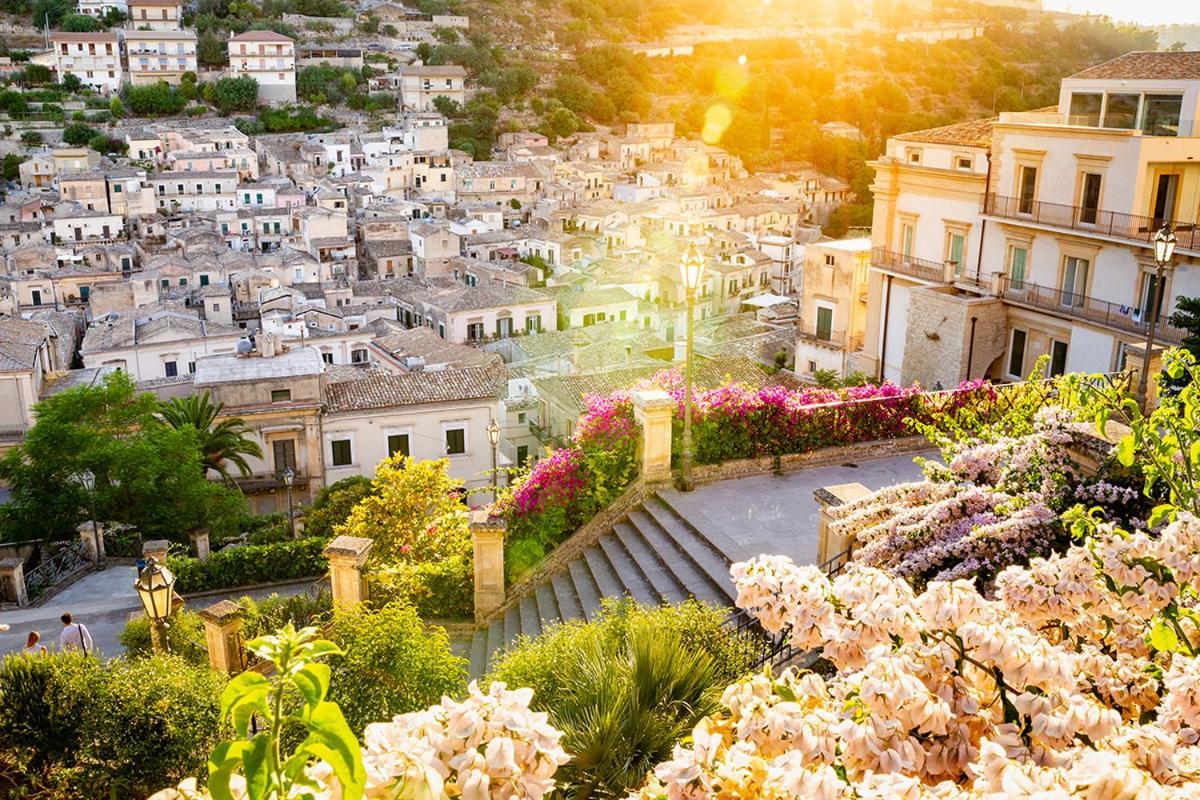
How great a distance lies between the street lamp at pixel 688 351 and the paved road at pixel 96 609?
284 inches

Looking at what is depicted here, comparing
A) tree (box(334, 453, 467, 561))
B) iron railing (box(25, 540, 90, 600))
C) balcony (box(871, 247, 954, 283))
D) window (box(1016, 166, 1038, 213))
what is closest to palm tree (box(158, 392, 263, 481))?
iron railing (box(25, 540, 90, 600))

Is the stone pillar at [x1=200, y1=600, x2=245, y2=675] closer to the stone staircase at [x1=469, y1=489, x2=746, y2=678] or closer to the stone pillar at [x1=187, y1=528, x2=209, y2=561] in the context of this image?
the stone staircase at [x1=469, y1=489, x2=746, y2=678]

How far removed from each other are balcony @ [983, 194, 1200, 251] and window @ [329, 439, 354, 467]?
1699cm

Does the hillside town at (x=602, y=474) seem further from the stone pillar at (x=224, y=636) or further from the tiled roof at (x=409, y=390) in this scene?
the tiled roof at (x=409, y=390)

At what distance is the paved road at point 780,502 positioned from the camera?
9.53 m

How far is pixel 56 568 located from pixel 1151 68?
2354 centimetres

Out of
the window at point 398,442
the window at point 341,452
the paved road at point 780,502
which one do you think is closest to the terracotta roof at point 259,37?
the window at point 341,452

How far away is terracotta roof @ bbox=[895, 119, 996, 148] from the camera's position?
2419cm

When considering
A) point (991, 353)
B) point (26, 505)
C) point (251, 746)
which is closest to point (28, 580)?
point (26, 505)

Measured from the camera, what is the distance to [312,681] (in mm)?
2111

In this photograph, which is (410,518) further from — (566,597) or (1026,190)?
(1026,190)

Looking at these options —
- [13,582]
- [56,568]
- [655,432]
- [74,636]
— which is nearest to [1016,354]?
[655,432]

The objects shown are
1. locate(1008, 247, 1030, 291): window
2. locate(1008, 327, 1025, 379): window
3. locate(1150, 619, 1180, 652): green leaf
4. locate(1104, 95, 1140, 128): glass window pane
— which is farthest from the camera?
locate(1008, 247, 1030, 291): window

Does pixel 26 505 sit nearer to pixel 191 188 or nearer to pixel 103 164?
pixel 191 188
